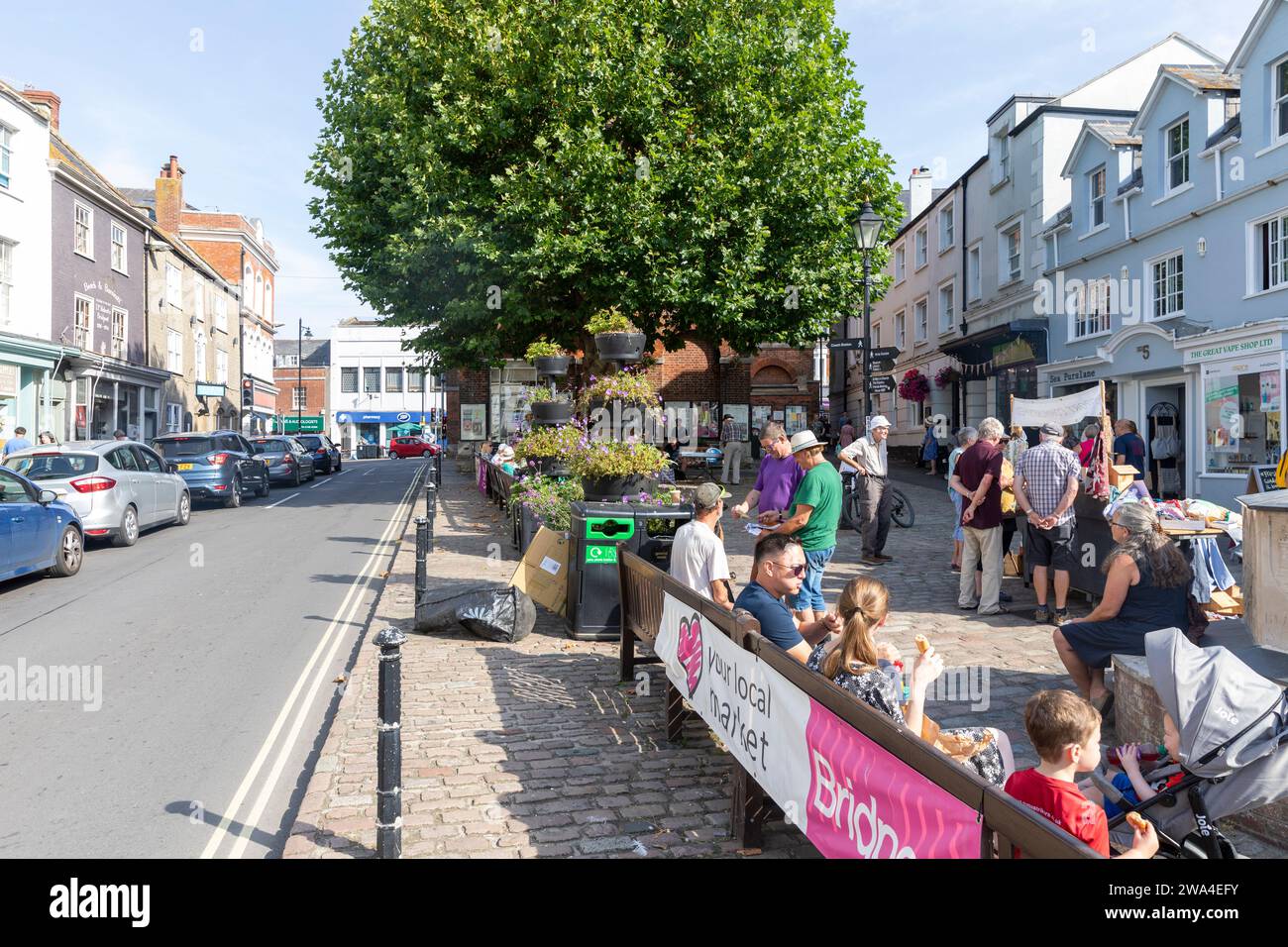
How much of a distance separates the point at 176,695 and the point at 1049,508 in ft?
24.4

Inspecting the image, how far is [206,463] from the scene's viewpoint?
63.4 ft

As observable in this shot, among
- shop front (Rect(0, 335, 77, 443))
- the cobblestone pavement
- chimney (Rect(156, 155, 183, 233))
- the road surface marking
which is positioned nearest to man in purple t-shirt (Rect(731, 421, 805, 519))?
the cobblestone pavement

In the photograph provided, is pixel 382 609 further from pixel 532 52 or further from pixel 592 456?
pixel 532 52

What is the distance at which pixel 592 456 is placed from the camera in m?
10.9

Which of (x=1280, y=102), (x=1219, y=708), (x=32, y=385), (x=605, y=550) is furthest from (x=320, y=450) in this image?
(x=1219, y=708)

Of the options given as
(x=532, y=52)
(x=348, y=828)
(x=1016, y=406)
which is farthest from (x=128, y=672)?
(x=532, y=52)

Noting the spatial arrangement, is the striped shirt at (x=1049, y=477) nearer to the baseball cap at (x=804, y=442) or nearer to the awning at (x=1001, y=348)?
the baseball cap at (x=804, y=442)

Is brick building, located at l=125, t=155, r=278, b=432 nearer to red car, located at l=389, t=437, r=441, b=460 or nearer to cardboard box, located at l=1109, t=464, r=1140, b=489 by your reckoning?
red car, located at l=389, t=437, r=441, b=460

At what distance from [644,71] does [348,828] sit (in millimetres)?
16811

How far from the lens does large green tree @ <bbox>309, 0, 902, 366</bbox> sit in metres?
17.7

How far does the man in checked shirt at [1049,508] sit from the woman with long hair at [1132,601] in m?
2.78

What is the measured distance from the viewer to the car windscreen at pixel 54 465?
Result: 13.4 metres

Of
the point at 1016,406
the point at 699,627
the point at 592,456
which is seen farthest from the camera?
the point at 1016,406

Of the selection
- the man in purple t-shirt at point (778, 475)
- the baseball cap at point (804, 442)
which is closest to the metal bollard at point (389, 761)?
the baseball cap at point (804, 442)
